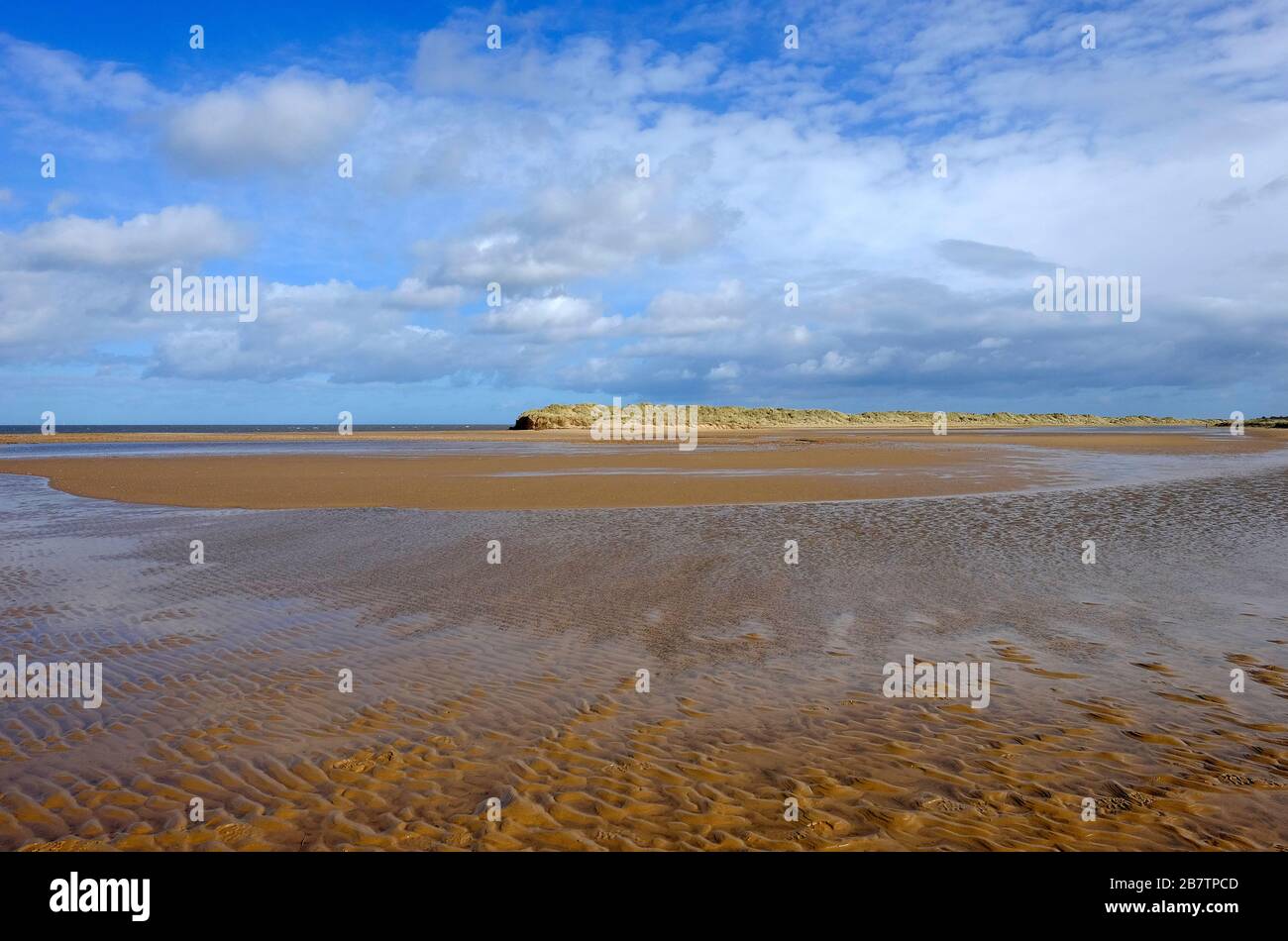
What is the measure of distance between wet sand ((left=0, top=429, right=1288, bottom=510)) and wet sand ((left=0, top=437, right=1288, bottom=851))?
7.97m

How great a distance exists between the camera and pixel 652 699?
7133 millimetres

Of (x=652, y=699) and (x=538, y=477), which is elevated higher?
(x=538, y=477)

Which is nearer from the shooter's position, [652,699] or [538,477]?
[652,699]

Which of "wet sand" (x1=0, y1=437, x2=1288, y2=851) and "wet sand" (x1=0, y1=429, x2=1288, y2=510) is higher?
"wet sand" (x1=0, y1=429, x2=1288, y2=510)

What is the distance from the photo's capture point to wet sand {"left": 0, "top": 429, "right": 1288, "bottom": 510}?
22.7 metres

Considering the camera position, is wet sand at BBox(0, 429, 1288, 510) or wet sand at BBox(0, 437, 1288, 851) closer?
wet sand at BBox(0, 437, 1288, 851)

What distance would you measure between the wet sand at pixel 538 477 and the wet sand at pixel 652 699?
7965mm

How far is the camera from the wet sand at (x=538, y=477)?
2270cm

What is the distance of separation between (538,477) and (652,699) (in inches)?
873

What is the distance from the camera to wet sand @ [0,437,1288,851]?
4887 millimetres

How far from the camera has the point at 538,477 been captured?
94.6ft
